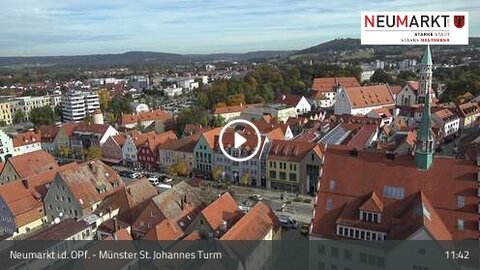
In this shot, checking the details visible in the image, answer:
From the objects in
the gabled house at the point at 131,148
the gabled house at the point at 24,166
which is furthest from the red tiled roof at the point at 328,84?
the gabled house at the point at 24,166

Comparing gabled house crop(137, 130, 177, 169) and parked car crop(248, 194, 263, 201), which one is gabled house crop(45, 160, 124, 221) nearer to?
parked car crop(248, 194, 263, 201)

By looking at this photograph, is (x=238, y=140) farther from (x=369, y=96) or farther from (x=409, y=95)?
(x=409, y=95)

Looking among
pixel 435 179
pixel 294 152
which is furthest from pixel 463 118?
pixel 435 179

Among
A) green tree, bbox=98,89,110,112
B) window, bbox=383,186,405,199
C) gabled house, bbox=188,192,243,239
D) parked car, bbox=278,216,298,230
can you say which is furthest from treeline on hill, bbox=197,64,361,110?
window, bbox=383,186,405,199

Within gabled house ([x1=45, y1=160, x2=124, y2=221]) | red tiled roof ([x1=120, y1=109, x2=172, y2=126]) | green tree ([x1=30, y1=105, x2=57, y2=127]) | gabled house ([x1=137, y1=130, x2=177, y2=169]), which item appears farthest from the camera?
green tree ([x1=30, y1=105, x2=57, y2=127])

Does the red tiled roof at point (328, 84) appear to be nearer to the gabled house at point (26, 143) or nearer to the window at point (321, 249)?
the gabled house at point (26, 143)

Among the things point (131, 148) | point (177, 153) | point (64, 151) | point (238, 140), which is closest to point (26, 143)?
point (64, 151)

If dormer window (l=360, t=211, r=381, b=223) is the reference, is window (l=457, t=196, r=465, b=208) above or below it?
above
